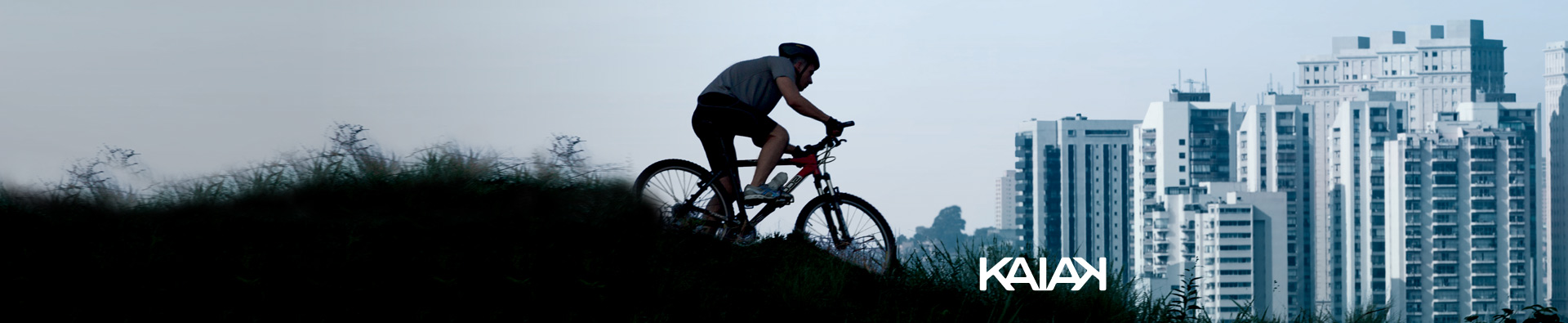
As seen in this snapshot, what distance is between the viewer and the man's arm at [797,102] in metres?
6.62

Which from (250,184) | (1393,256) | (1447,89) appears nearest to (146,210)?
(250,184)

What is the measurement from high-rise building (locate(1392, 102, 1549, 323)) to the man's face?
410ft

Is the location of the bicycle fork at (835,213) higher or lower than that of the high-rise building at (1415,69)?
lower

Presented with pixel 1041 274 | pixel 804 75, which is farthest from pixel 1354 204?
pixel 804 75

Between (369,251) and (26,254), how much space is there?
1.35 meters

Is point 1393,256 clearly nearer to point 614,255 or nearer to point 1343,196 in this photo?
point 1343,196

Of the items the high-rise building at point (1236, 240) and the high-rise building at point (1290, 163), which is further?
the high-rise building at point (1290, 163)

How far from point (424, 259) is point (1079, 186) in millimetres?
149026

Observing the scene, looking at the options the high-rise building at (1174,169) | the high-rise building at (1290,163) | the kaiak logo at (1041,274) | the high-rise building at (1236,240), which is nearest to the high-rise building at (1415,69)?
the high-rise building at (1290,163)

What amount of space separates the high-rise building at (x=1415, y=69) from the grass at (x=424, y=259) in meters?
167

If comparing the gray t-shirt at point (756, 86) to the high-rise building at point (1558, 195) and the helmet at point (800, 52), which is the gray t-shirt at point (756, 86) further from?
the high-rise building at point (1558, 195)

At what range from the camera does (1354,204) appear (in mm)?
133125

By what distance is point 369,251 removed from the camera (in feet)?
19.3

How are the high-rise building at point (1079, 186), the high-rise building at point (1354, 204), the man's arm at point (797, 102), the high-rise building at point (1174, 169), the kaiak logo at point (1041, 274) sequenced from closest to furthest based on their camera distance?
the man's arm at point (797, 102), the kaiak logo at point (1041, 274), the high-rise building at point (1174, 169), the high-rise building at point (1354, 204), the high-rise building at point (1079, 186)
